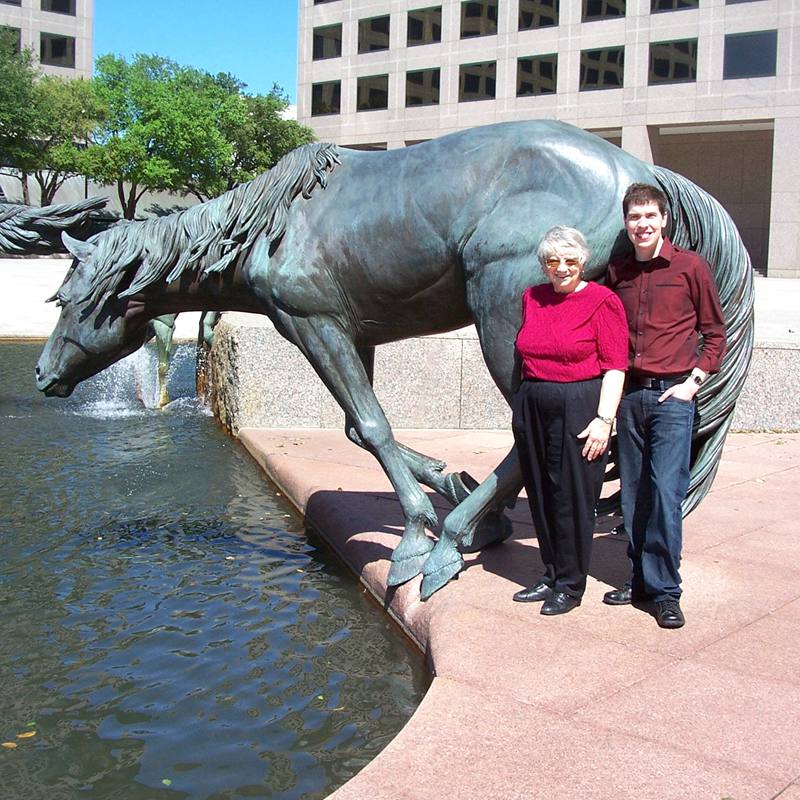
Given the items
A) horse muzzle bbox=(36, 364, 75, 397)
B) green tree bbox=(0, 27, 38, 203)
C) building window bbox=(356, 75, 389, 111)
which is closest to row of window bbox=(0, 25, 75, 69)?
green tree bbox=(0, 27, 38, 203)

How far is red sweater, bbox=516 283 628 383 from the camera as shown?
3.72 meters

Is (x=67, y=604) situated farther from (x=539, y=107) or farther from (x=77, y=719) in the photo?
(x=539, y=107)

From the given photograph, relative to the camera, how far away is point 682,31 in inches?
1682

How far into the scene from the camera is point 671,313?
12.4ft

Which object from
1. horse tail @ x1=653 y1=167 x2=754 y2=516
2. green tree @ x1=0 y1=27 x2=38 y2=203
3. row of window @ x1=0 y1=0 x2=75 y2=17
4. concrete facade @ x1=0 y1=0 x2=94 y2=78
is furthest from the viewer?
row of window @ x1=0 y1=0 x2=75 y2=17

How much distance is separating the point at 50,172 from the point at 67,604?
54461mm

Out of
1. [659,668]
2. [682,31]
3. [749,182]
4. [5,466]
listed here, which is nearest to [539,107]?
[682,31]

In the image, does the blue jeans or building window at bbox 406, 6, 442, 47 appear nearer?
the blue jeans

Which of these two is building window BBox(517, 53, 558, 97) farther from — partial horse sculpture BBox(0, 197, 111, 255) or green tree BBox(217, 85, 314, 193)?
partial horse sculpture BBox(0, 197, 111, 255)

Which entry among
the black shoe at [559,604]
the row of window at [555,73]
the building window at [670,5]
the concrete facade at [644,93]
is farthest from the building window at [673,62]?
the black shoe at [559,604]

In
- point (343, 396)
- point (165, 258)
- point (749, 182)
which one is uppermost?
point (749, 182)

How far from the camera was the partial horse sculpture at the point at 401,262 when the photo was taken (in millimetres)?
3990

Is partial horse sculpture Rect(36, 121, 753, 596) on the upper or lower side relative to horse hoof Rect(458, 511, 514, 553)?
upper

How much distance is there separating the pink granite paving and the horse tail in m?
0.62
